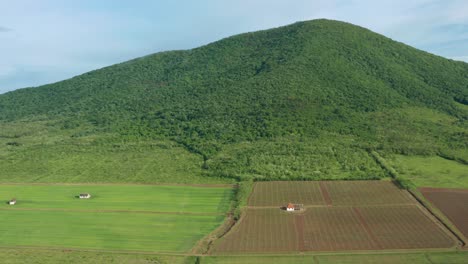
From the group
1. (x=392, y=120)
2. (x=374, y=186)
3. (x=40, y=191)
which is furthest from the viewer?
(x=392, y=120)

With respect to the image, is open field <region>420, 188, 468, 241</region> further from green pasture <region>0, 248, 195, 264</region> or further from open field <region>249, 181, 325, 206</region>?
green pasture <region>0, 248, 195, 264</region>

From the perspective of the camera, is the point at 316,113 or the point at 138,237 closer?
the point at 138,237

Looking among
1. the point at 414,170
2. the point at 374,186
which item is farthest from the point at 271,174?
the point at 414,170

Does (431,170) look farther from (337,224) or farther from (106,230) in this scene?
(106,230)

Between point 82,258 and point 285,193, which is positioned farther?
point 285,193

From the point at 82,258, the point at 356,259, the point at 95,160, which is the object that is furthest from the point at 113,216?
the point at 356,259

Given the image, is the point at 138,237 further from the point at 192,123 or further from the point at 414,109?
the point at 414,109
